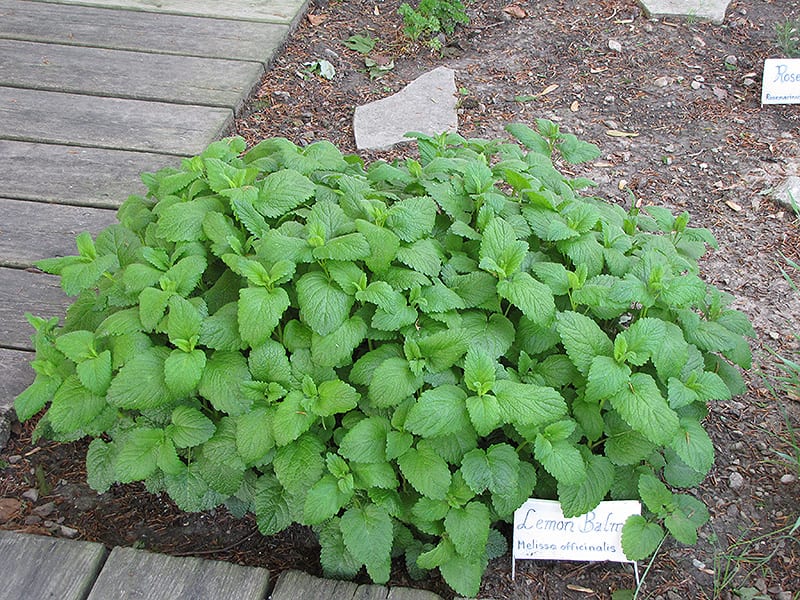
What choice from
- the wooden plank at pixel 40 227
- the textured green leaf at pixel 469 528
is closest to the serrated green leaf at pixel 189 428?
the textured green leaf at pixel 469 528

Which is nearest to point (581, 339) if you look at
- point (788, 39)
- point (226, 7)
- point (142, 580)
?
point (142, 580)

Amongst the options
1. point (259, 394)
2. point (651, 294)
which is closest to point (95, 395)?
point (259, 394)

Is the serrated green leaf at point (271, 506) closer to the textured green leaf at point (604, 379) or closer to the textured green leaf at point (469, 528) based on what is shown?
the textured green leaf at point (469, 528)

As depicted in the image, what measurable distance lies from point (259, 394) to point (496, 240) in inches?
22.2

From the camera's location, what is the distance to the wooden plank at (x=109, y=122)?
9.68ft

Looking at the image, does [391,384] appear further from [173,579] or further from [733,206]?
[733,206]

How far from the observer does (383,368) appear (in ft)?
5.34

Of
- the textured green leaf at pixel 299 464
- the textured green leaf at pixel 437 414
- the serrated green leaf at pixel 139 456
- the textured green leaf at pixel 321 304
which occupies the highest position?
the textured green leaf at pixel 321 304

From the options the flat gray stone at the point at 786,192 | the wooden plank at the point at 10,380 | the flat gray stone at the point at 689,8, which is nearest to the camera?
the wooden plank at the point at 10,380

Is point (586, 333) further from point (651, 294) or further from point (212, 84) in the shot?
point (212, 84)

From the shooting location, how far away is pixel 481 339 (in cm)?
172

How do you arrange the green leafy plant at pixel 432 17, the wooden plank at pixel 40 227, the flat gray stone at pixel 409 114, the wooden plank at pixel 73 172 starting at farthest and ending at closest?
the green leafy plant at pixel 432 17, the flat gray stone at pixel 409 114, the wooden plank at pixel 73 172, the wooden plank at pixel 40 227

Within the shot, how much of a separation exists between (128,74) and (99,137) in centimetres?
43

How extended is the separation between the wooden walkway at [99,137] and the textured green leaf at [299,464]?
20 centimetres
